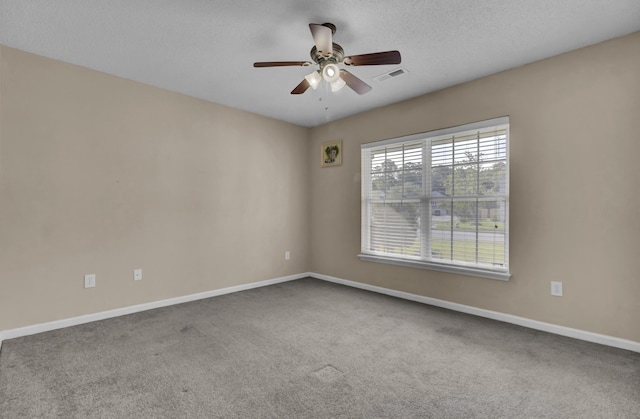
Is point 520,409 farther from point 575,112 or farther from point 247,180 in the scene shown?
point 247,180

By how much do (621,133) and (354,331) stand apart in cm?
280

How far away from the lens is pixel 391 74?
3287mm

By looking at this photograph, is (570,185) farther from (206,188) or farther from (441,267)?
(206,188)

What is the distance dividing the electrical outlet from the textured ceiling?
2.09 meters

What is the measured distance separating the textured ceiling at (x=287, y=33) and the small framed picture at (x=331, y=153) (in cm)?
152

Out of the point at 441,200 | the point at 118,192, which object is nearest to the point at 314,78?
the point at 441,200

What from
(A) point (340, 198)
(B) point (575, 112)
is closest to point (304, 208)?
(A) point (340, 198)

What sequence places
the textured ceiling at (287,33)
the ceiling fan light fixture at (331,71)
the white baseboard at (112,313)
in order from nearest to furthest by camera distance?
the textured ceiling at (287,33) → the ceiling fan light fixture at (331,71) → the white baseboard at (112,313)

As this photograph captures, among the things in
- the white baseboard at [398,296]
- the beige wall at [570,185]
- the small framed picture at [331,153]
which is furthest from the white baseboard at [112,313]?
the beige wall at [570,185]

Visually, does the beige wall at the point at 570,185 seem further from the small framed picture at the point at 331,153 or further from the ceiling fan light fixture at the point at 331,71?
the ceiling fan light fixture at the point at 331,71

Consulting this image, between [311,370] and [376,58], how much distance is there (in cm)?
227

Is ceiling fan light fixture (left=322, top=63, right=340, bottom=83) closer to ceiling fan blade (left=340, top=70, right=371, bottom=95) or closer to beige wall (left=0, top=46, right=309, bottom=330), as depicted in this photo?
ceiling fan blade (left=340, top=70, right=371, bottom=95)

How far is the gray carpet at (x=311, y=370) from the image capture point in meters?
1.81

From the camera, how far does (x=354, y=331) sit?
295 centimetres
